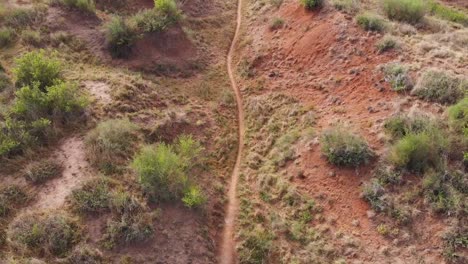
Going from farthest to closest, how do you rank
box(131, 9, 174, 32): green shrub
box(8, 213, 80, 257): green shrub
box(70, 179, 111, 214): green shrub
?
box(131, 9, 174, 32): green shrub → box(70, 179, 111, 214): green shrub → box(8, 213, 80, 257): green shrub

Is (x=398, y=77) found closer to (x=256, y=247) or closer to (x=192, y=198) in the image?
(x=256, y=247)

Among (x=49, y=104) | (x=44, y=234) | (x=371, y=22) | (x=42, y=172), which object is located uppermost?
(x=371, y=22)

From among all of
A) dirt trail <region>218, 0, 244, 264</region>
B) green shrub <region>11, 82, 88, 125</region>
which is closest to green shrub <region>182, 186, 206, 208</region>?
dirt trail <region>218, 0, 244, 264</region>

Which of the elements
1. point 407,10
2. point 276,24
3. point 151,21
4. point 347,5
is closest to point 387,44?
point 347,5

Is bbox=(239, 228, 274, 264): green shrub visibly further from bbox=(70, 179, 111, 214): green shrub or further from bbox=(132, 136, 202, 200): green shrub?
bbox=(70, 179, 111, 214): green shrub

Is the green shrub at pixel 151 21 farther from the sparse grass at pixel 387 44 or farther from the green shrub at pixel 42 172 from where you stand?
the sparse grass at pixel 387 44

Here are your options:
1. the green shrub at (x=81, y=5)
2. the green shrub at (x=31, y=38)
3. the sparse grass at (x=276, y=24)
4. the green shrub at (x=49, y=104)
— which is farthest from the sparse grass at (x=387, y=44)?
the green shrub at (x=31, y=38)
